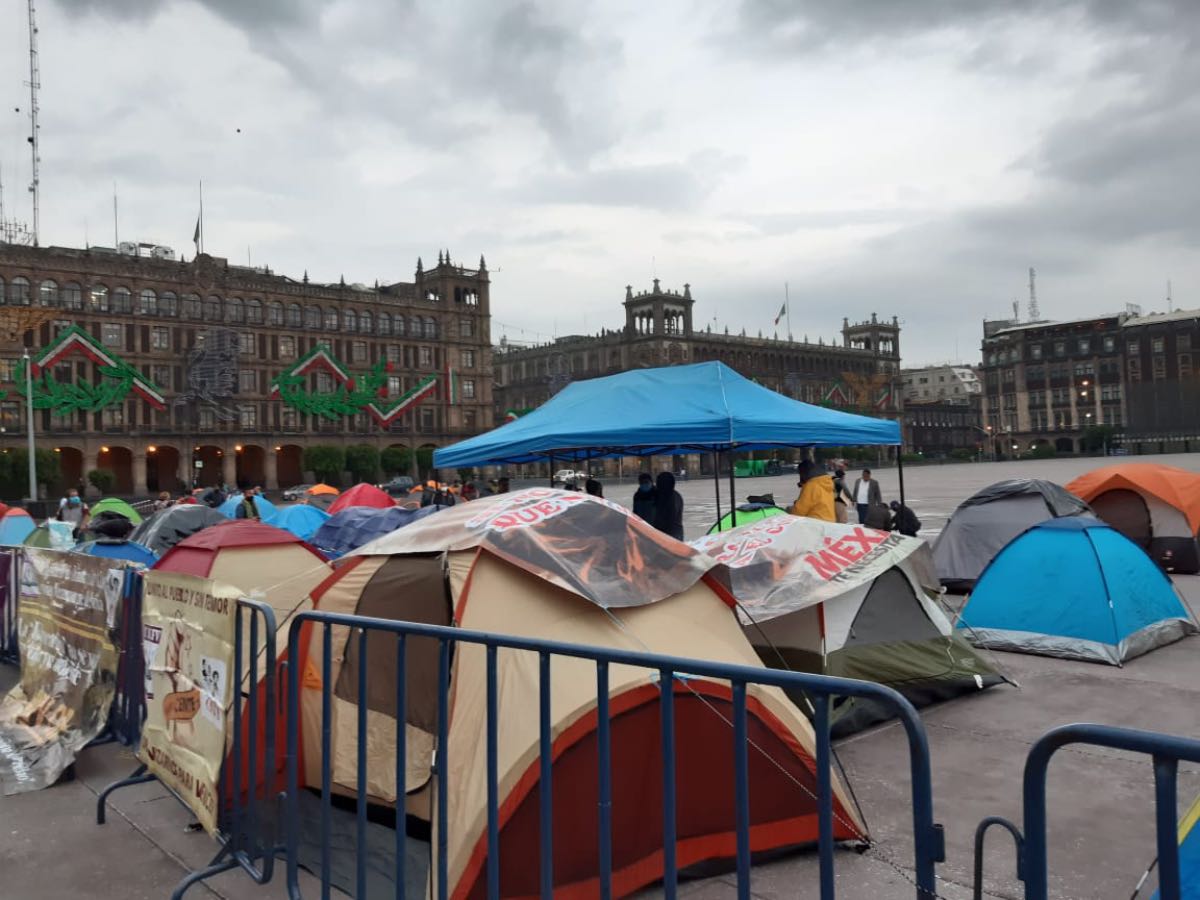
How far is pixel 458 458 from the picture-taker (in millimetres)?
12695

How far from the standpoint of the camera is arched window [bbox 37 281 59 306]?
63.1 m

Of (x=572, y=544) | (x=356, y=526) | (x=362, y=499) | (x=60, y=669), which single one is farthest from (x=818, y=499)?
(x=362, y=499)

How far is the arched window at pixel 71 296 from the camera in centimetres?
6450

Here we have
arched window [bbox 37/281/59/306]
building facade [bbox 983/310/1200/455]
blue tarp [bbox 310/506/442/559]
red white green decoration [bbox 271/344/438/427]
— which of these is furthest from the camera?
building facade [bbox 983/310/1200/455]

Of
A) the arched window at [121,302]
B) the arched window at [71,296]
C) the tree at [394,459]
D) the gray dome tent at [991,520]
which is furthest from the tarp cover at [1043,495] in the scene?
the arched window at [121,302]

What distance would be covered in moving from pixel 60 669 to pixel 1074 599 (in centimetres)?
891

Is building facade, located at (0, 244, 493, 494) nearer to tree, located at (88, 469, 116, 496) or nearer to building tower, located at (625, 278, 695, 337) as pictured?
tree, located at (88, 469, 116, 496)

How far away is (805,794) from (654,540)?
159 cm

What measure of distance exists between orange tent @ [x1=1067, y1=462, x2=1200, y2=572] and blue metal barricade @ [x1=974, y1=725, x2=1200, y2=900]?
1360 centimetres

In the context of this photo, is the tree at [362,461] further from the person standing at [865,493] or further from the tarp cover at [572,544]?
the tarp cover at [572,544]

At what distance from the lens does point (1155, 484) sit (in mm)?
14391

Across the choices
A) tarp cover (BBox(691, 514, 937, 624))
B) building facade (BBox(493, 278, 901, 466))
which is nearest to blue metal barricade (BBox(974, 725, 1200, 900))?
tarp cover (BBox(691, 514, 937, 624))

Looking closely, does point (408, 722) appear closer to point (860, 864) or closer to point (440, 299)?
point (860, 864)

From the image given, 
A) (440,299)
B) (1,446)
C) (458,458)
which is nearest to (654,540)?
(458,458)
